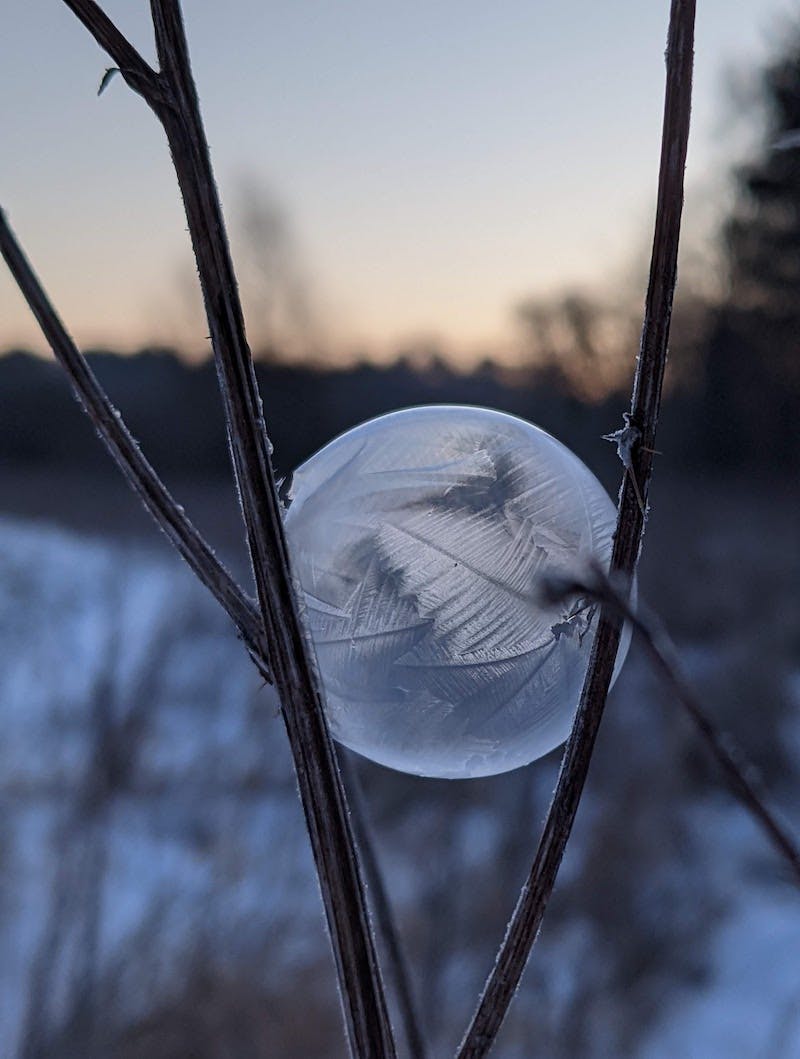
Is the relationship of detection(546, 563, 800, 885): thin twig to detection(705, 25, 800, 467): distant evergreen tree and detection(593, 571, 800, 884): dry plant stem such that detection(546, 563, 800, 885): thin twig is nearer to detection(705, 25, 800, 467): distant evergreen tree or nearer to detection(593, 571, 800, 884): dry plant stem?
detection(593, 571, 800, 884): dry plant stem

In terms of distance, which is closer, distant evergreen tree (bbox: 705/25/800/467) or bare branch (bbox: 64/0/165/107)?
bare branch (bbox: 64/0/165/107)

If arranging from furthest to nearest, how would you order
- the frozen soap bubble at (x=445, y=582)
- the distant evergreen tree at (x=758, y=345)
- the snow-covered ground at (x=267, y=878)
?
the distant evergreen tree at (x=758, y=345), the snow-covered ground at (x=267, y=878), the frozen soap bubble at (x=445, y=582)

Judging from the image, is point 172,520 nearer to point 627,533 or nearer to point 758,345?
point 627,533

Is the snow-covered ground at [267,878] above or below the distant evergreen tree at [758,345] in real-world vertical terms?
below

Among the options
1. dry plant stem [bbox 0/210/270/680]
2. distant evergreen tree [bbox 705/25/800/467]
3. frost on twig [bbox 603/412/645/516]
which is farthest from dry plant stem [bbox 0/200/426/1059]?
distant evergreen tree [bbox 705/25/800/467]

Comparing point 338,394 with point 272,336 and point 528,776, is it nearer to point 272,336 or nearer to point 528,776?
point 272,336

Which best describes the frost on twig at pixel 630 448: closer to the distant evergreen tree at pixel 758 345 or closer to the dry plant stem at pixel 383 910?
the dry plant stem at pixel 383 910

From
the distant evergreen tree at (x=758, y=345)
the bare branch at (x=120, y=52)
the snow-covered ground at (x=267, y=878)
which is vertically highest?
the bare branch at (x=120, y=52)

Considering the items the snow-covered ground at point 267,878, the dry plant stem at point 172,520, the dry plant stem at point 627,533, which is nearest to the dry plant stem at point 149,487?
the dry plant stem at point 172,520

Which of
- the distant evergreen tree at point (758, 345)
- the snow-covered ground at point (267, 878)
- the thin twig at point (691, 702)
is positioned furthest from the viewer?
the distant evergreen tree at point (758, 345)
